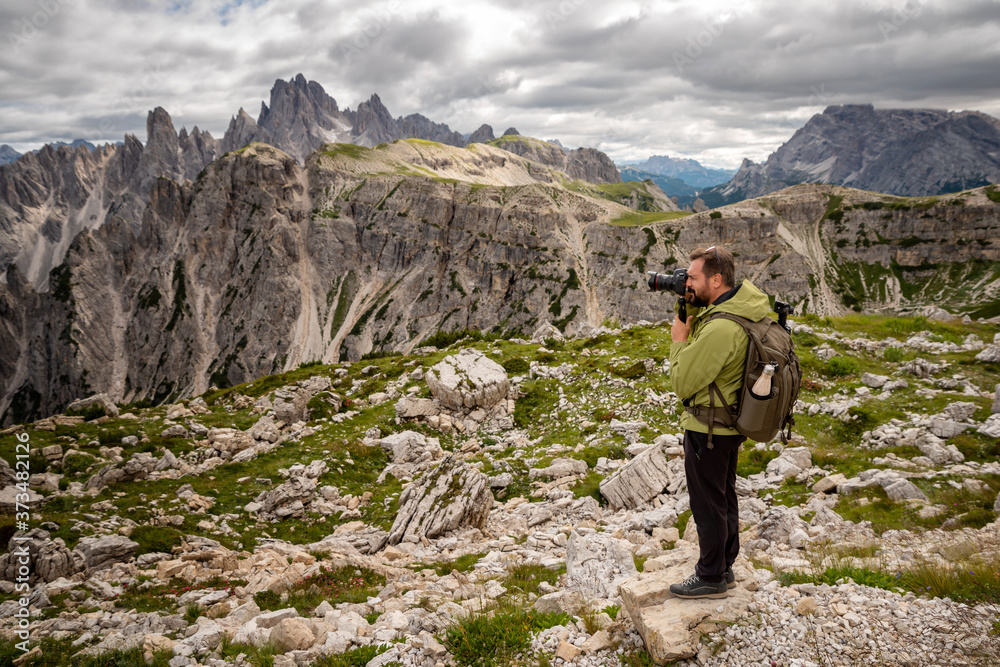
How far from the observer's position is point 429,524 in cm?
1226

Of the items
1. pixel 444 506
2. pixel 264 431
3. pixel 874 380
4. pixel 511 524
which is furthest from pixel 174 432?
pixel 874 380

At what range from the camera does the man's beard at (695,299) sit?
6052 mm

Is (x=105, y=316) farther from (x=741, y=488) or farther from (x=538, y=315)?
(x=741, y=488)

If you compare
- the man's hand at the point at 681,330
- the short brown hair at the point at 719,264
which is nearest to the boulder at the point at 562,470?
the man's hand at the point at 681,330

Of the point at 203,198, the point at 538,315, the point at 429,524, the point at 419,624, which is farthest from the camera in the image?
the point at 203,198

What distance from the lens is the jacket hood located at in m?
5.44

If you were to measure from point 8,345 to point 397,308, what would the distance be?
537ft

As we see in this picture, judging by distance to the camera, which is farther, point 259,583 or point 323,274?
point 323,274

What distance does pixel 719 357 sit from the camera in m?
5.38

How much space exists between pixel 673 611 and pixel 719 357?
10.5 ft

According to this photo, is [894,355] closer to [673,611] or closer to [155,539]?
[673,611]

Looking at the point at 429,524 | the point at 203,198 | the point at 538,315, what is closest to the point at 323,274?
the point at 203,198

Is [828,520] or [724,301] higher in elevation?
[724,301]

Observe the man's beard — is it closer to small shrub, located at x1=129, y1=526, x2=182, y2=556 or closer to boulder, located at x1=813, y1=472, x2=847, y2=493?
boulder, located at x1=813, y1=472, x2=847, y2=493
